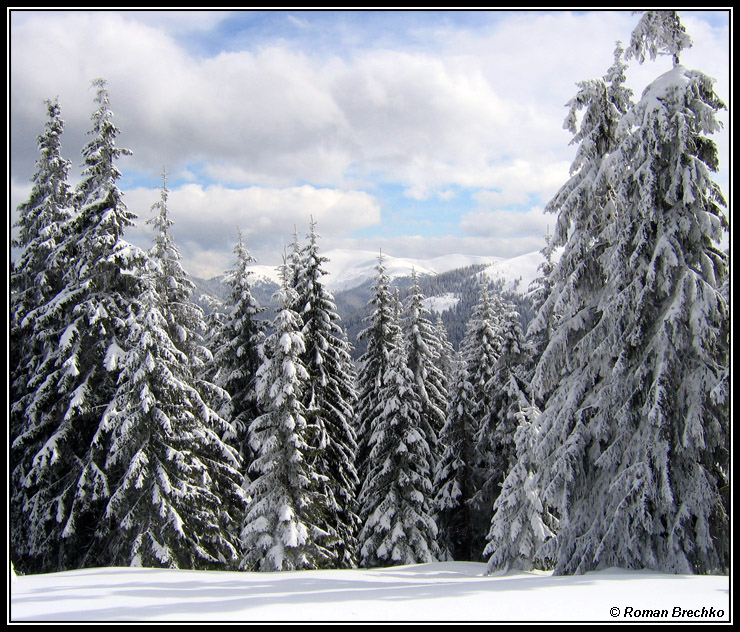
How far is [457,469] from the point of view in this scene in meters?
26.6

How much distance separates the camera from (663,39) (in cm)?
1106

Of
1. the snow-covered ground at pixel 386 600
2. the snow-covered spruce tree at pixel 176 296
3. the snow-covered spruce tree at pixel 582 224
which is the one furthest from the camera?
the snow-covered spruce tree at pixel 176 296

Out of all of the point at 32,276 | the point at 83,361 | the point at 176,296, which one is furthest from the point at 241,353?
the point at 32,276

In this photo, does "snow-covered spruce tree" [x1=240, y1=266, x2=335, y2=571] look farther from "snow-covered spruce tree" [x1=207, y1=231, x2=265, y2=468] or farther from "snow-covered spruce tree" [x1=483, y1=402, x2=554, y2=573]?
"snow-covered spruce tree" [x1=483, y1=402, x2=554, y2=573]

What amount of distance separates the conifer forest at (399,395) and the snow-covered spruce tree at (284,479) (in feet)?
0.34

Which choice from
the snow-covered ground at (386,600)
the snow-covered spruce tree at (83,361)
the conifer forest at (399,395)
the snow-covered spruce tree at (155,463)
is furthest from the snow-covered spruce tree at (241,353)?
the snow-covered ground at (386,600)

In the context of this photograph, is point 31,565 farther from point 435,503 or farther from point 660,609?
point 660,609

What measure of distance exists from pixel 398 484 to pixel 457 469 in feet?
10.7

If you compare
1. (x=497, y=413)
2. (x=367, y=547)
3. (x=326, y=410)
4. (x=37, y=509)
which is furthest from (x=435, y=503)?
(x=37, y=509)

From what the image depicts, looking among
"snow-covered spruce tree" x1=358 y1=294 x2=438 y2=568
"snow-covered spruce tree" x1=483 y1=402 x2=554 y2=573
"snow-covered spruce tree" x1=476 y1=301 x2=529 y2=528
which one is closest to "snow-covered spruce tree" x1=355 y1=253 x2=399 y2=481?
"snow-covered spruce tree" x1=358 y1=294 x2=438 y2=568

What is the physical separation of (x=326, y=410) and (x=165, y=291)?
28.7 feet

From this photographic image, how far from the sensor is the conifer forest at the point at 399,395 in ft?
33.1

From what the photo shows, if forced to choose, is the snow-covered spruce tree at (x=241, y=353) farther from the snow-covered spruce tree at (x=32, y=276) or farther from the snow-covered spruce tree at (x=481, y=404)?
the snow-covered spruce tree at (x=481, y=404)

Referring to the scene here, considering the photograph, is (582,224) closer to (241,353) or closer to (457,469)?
(241,353)
